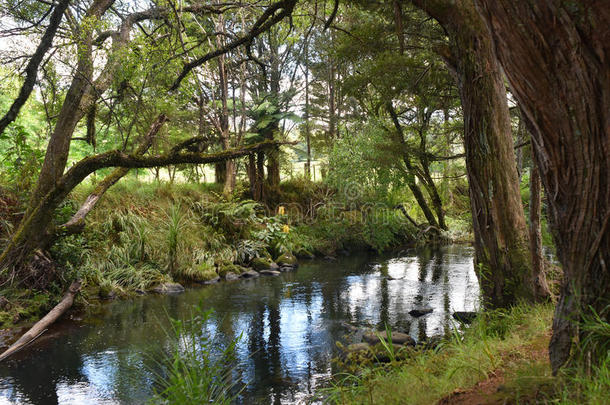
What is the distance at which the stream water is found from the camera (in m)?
4.42

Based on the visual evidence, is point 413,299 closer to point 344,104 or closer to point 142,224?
point 142,224

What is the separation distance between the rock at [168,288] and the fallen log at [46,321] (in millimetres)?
1900

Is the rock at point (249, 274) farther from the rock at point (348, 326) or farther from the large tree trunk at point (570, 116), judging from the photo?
the large tree trunk at point (570, 116)

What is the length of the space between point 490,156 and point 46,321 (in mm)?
6080

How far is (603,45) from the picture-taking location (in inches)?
66.7

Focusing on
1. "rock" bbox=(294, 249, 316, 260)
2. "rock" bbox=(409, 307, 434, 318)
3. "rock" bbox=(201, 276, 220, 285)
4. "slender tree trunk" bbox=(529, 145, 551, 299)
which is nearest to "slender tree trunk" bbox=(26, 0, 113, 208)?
"rock" bbox=(201, 276, 220, 285)

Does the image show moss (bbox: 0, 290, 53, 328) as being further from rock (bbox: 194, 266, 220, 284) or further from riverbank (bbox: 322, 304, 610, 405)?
riverbank (bbox: 322, 304, 610, 405)

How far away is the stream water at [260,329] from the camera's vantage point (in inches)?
174

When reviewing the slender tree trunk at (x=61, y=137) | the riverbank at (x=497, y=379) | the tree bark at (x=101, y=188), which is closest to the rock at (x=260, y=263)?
the tree bark at (x=101, y=188)

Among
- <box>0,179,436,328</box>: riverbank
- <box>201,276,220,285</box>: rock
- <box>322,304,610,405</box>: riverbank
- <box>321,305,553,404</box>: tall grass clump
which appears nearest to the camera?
<box>322,304,610,405</box>: riverbank

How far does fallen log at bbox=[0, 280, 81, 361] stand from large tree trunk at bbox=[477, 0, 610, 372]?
18.3 ft

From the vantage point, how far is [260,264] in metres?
10.9

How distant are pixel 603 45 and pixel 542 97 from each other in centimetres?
27

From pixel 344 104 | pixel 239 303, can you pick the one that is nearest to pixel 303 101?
pixel 344 104
